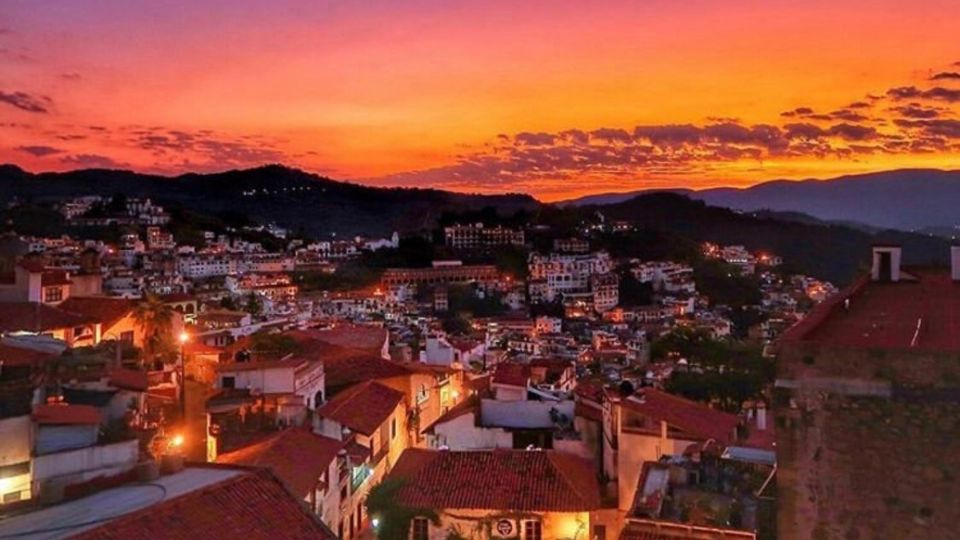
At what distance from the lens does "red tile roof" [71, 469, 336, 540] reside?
9680mm

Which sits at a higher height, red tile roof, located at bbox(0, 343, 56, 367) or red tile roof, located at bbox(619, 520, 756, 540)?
red tile roof, located at bbox(0, 343, 56, 367)

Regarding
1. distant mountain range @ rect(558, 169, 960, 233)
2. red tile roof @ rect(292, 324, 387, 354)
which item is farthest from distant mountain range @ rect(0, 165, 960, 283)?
red tile roof @ rect(292, 324, 387, 354)

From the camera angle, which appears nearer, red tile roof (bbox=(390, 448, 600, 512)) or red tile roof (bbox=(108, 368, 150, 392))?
red tile roof (bbox=(390, 448, 600, 512))

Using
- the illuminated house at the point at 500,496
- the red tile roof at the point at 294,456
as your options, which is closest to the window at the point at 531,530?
the illuminated house at the point at 500,496

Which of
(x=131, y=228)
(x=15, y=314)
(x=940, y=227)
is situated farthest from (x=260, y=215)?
(x=15, y=314)

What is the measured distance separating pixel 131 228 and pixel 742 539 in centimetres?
10953

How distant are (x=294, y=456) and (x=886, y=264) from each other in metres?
12.6

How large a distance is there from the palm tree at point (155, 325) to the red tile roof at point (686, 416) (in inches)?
665

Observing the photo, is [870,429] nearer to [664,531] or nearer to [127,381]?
[664,531]

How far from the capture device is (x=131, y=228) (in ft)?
359

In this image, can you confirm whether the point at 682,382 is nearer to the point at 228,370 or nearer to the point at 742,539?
the point at 228,370

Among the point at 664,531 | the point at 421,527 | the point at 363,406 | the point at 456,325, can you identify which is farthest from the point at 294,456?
the point at 456,325

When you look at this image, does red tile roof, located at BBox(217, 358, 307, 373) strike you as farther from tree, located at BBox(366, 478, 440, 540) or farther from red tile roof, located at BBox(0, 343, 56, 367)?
tree, located at BBox(366, 478, 440, 540)

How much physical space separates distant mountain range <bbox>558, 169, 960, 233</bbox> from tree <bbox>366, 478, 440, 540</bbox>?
1310 inches
